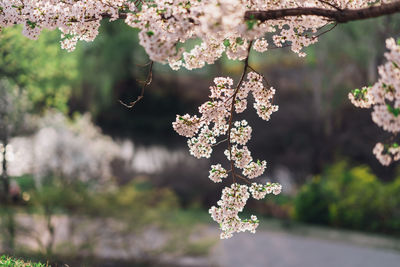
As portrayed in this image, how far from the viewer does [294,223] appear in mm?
11062

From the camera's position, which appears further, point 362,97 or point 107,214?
point 107,214

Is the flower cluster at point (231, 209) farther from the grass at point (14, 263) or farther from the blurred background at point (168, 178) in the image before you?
the blurred background at point (168, 178)

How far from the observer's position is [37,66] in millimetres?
8328

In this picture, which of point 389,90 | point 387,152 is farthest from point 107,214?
point 389,90

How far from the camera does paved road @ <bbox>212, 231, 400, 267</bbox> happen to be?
27.9 feet

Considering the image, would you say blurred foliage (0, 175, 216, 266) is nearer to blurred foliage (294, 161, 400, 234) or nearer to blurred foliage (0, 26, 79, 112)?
blurred foliage (0, 26, 79, 112)

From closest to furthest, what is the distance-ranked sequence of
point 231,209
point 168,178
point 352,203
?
point 231,209 < point 352,203 < point 168,178

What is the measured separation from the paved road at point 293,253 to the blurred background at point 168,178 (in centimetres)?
3

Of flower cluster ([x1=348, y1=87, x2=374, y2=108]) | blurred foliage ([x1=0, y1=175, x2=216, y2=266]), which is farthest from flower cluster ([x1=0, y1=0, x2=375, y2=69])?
blurred foliage ([x1=0, y1=175, x2=216, y2=266])

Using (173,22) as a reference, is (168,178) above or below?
above

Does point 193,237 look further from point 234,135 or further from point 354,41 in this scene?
point 354,41

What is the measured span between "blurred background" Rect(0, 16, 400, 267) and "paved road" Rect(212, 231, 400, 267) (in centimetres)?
3

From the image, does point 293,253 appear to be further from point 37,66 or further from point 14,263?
point 14,263

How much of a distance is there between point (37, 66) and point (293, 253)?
20.1ft
